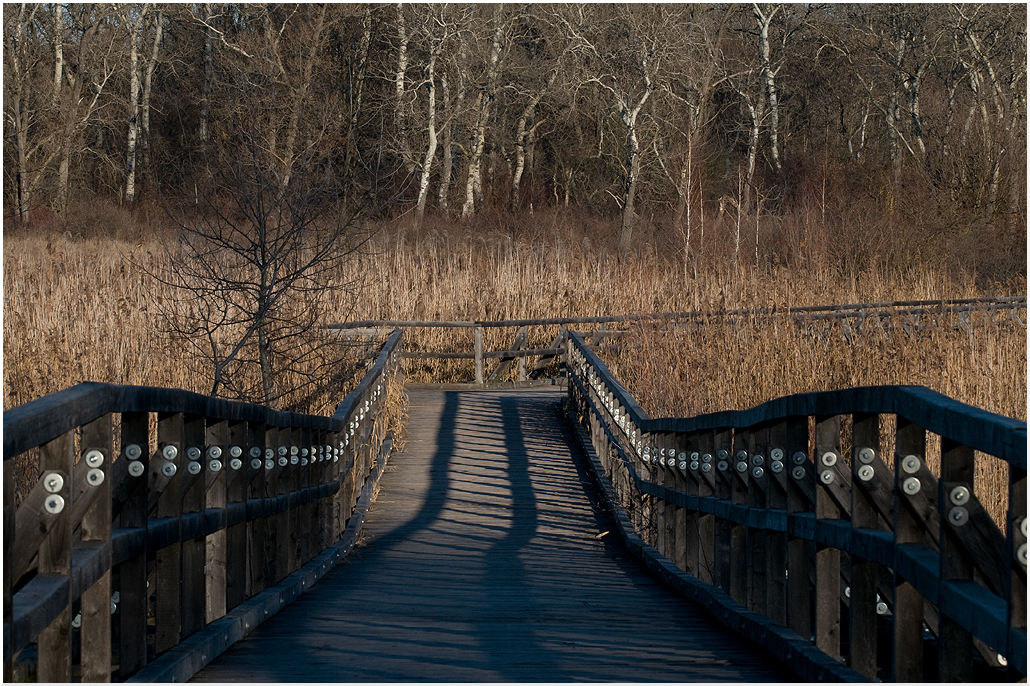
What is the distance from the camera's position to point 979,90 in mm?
31500

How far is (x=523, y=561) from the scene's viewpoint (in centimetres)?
717

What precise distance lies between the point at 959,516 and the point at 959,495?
0.17 feet

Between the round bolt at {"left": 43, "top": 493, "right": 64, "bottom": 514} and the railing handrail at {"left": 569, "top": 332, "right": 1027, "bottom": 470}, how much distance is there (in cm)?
220

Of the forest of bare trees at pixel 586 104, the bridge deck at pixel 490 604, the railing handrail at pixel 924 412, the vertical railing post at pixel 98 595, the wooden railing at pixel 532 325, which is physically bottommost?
the bridge deck at pixel 490 604

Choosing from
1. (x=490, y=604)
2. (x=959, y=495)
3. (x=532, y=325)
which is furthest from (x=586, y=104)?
(x=959, y=495)

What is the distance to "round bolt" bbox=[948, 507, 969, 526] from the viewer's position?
2777mm

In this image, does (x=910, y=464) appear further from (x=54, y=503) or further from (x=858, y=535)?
(x=54, y=503)

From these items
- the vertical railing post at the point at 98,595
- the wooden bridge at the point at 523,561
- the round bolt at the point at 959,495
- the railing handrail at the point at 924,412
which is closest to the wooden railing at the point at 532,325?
the wooden bridge at the point at 523,561

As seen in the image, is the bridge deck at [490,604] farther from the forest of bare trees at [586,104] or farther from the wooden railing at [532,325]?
the forest of bare trees at [586,104]

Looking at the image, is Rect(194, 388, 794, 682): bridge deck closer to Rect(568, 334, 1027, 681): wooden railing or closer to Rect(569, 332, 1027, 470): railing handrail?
Rect(568, 334, 1027, 681): wooden railing

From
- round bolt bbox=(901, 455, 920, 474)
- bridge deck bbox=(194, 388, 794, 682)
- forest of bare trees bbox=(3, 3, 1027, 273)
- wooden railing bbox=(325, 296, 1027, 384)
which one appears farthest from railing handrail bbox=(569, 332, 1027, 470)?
forest of bare trees bbox=(3, 3, 1027, 273)

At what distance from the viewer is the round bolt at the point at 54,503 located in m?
2.72

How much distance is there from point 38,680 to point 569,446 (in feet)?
32.2

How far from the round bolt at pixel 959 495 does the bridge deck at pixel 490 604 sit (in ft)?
4.51
